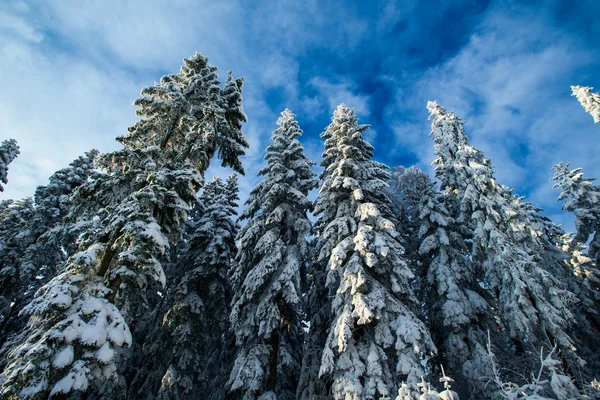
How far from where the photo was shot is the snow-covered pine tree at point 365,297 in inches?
402

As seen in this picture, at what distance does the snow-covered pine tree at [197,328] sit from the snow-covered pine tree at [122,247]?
8.63 ft

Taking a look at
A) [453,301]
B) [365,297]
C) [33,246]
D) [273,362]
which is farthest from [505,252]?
[33,246]

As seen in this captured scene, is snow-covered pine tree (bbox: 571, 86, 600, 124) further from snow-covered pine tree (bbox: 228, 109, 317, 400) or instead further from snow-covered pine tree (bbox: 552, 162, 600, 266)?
snow-covered pine tree (bbox: 228, 109, 317, 400)

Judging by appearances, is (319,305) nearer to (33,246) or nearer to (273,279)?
(273,279)

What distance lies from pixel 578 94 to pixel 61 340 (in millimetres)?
29644

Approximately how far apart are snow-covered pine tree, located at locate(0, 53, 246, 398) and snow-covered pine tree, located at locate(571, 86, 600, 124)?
2237 centimetres

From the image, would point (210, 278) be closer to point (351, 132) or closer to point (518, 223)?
point (351, 132)

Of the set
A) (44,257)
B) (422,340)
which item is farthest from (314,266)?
(44,257)

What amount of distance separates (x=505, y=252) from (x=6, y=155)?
124 feet

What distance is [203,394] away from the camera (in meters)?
16.4

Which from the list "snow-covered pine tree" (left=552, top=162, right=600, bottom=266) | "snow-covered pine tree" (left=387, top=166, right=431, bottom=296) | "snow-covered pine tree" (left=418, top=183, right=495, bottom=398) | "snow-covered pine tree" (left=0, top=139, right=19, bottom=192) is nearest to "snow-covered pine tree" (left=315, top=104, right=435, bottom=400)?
"snow-covered pine tree" (left=418, top=183, right=495, bottom=398)

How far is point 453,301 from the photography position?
1484 cm

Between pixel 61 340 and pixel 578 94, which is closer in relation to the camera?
pixel 61 340

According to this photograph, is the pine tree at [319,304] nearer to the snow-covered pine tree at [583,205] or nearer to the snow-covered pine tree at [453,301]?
the snow-covered pine tree at [453,301]
